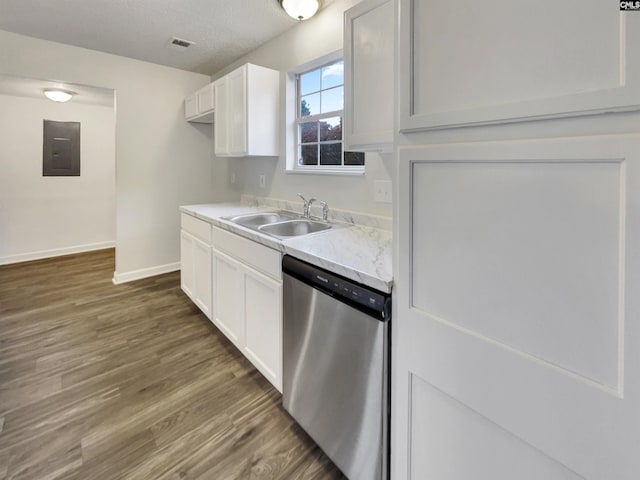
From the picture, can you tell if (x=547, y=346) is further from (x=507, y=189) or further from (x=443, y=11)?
(x=443, y=11)

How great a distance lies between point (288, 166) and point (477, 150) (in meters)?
2.19

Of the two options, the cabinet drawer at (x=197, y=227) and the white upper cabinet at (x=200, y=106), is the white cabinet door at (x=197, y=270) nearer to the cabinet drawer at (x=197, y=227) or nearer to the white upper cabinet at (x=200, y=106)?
the cabinet drawer at (x=197, y=227)

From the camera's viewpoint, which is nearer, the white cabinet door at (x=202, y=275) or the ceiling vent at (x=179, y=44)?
the white cabinet door at (x=202, y=275)

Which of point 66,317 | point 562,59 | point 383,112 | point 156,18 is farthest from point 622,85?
point 66,317

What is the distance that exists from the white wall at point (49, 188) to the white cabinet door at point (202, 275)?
3.44 metres

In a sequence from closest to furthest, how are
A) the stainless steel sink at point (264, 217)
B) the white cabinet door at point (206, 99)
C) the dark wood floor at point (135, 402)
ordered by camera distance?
the dark wood floor at point (135, 402), the stainless steel sink at point (264, 217), the white cabinet door at point (206, 99)

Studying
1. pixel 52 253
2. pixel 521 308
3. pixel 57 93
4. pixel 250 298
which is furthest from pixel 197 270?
pixel 52 253

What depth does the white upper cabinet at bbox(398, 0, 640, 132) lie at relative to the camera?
0.58m

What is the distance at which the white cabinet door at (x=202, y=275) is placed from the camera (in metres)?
2.52

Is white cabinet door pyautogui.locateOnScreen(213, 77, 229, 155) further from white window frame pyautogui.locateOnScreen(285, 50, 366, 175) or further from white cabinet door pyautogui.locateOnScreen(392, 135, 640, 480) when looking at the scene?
white cabinet door pyautogui.locateOnScreen(392, 135, 640, 480)

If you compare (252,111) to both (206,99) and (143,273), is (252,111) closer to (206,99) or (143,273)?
(206,99)

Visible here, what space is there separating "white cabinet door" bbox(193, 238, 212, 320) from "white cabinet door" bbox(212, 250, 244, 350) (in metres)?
0.12

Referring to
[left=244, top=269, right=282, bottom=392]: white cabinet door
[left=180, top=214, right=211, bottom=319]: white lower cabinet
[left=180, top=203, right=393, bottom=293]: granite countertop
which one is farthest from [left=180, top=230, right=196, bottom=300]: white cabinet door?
[left=244, top=269, right=282, bottom=392]: white cabinet door
